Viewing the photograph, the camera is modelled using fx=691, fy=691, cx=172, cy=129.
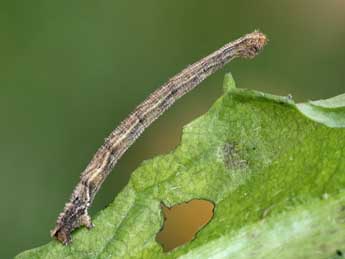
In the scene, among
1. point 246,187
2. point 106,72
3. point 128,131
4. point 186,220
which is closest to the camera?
point 246,187

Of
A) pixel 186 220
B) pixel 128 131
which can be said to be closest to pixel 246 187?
pixel 128 131

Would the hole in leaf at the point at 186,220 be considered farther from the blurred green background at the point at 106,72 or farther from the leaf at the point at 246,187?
the leaf at the point at 246,187

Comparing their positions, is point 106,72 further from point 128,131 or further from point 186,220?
point 128,131

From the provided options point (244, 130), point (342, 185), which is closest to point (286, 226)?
point (342, 185)

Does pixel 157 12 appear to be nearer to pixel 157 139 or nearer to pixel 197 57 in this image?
pixel 197 57

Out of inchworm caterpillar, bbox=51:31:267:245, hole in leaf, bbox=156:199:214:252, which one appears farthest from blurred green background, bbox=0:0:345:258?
inchworm caterpillar, bbox=51:31:267:245

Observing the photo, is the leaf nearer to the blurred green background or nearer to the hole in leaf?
the hole in leaf
